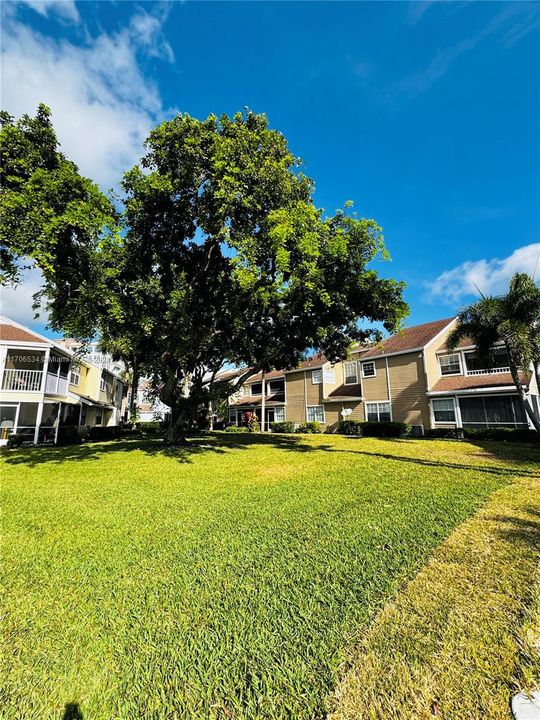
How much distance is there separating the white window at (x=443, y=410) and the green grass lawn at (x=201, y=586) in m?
17.4

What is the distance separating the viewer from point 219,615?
3332mm

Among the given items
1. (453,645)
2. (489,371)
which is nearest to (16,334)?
(453,645)

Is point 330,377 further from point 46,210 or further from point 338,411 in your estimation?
point 46,210

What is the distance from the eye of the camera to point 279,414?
39.9 metres

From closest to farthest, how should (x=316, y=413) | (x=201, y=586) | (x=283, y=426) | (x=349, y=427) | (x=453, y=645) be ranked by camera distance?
(x=453, y=645)
(x=201, y=586)
(x=349, y=427)
(x=316, y=413)
(x=283, y=426)

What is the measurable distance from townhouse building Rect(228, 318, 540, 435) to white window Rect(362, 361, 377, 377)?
0.08 meters

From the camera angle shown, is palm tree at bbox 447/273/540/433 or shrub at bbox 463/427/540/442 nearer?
palm tree at bbox 447/273/540/433

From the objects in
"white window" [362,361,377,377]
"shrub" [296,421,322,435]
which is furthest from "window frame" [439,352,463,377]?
"shrub" [296,421,322,435]

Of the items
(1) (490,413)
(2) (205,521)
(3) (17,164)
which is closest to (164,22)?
(3) (17,164)

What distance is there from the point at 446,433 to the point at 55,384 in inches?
1088

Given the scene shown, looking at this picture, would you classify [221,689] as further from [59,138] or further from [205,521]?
[59,138]

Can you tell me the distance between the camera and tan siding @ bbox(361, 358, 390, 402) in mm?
29438

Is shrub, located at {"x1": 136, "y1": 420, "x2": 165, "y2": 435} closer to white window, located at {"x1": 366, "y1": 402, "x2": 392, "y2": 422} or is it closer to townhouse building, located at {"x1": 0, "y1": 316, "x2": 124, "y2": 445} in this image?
townhouse building, located at {"x1": 0, "y1": 316, "x2": 124, "y2": 445}

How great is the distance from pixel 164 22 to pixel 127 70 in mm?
2097
